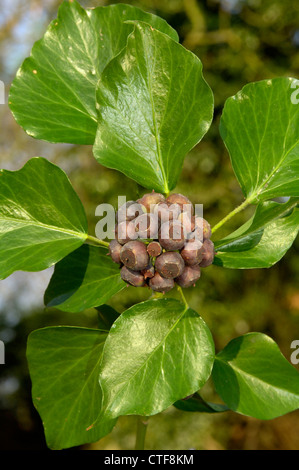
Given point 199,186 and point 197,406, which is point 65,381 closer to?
point 197,406

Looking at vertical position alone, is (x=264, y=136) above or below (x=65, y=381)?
above

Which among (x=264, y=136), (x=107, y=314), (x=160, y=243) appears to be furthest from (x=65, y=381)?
(x=264, y=136)

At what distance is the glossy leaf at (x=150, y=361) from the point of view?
366mm

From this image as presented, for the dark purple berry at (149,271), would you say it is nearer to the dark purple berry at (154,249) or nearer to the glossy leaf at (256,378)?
the dark purple berry at (154,249)

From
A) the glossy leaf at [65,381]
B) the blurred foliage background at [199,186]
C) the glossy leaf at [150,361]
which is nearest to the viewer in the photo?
the glossy leaf at [150,361]

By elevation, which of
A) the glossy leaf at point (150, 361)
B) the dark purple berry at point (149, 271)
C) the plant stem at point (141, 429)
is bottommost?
the plant stem at point (141, 429)

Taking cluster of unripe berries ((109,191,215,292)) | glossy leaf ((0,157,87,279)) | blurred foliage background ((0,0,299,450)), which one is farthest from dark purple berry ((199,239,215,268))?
blurred foliage background ((0,0,299,450))

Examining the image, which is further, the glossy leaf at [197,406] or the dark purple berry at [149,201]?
the glossy leaf at [197,406]

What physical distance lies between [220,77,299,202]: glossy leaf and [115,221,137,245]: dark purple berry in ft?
0.39

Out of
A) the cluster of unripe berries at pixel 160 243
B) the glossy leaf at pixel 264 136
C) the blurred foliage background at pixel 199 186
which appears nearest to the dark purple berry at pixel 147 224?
the cluster of unripe berries at pixel 160 243

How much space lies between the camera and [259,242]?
45cm

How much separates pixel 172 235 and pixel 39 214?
0.12 meters
